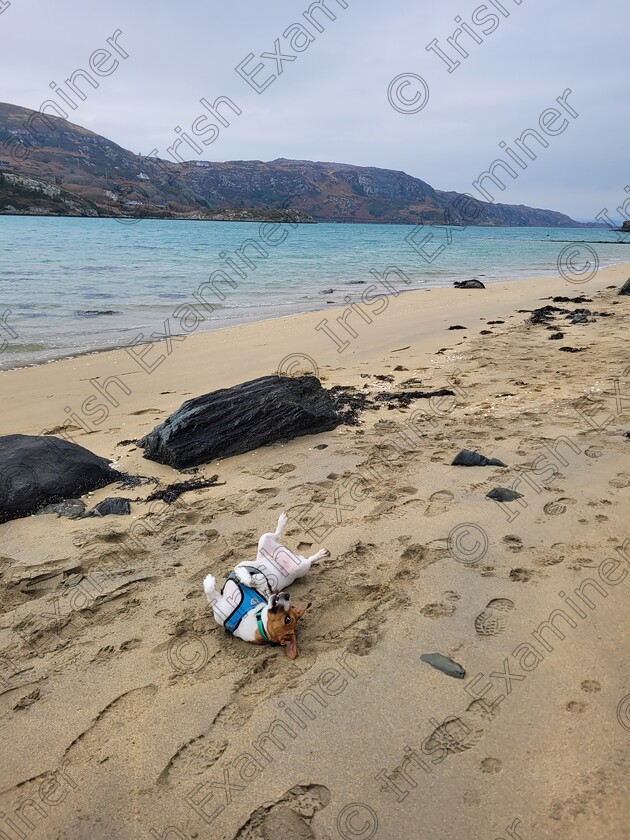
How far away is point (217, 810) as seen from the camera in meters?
1.92

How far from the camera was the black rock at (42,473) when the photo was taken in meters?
4.12

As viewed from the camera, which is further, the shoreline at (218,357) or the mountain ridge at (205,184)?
the mountain ridge at (205,184)

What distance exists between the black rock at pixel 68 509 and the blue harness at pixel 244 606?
1.81 meters

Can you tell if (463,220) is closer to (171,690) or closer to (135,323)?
(135,323)

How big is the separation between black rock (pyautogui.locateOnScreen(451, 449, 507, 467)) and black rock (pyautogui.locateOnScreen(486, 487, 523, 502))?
0.49m

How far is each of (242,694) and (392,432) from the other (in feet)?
11.0

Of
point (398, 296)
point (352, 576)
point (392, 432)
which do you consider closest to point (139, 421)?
point (392, 432)

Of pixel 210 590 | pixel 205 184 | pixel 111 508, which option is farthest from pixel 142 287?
pixel 205 184

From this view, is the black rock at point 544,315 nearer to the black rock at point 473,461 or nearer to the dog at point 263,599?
the black rock at point 473,461

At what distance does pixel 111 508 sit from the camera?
162 inches

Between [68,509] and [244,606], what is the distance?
207 centimetres

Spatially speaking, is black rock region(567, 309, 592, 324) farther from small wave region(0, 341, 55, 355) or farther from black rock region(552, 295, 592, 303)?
small wave region(0, 341, 55, 355)

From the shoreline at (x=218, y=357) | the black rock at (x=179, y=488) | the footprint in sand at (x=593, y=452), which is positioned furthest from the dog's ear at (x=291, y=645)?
the shoreline at (x=218, y=357)

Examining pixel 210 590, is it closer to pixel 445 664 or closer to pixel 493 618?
pixel 445 664
